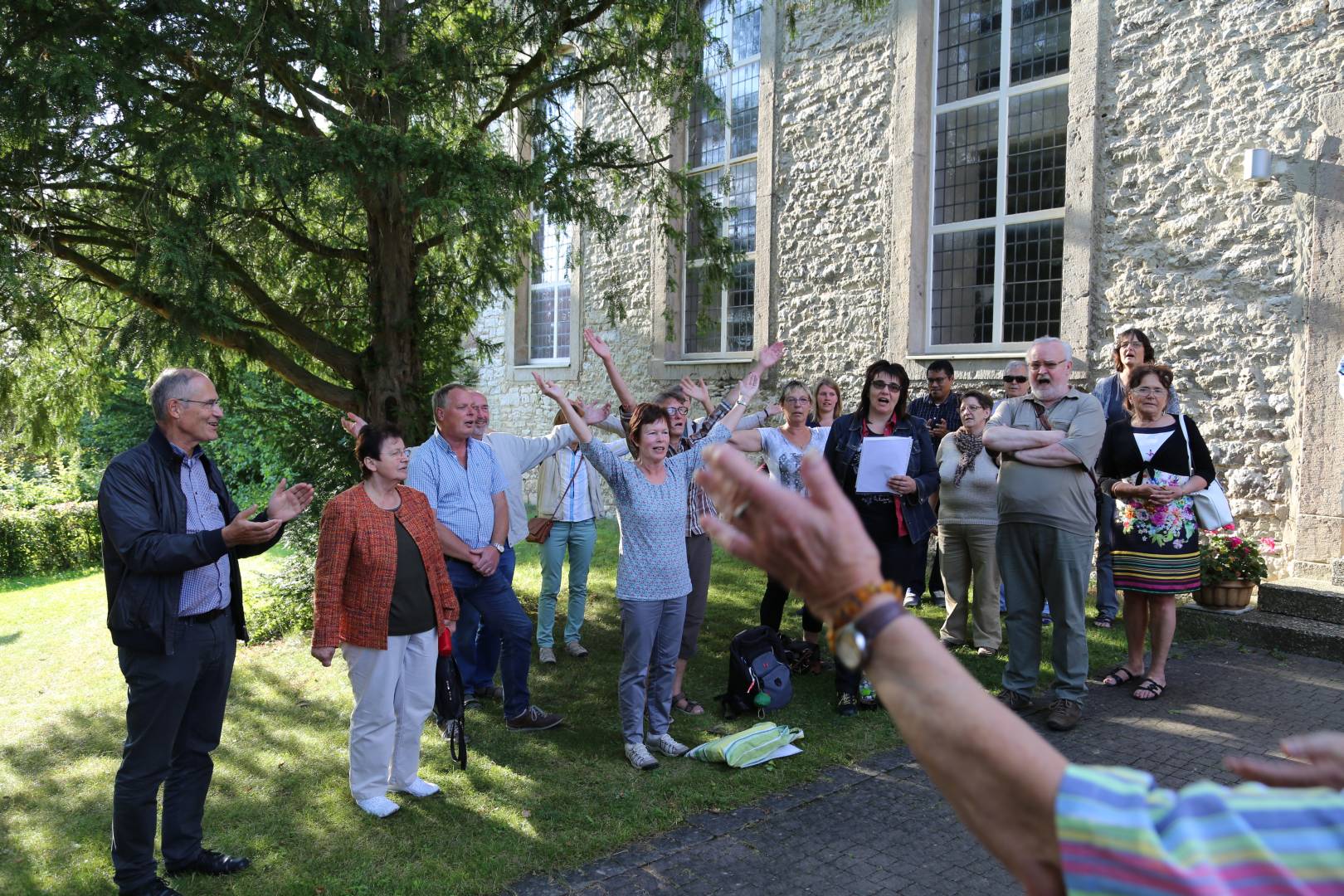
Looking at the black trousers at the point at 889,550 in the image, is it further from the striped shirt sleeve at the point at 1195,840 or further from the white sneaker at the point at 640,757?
the striped shirt sleeve at the point at 1195,840

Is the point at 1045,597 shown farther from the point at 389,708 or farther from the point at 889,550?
the point at 389,708

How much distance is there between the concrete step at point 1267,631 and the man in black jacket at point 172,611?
271 inches

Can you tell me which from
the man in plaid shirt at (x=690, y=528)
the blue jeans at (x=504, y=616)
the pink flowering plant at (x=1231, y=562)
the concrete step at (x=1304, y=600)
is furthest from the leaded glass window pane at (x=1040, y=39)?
the blue jeans at (x=504, y=616)

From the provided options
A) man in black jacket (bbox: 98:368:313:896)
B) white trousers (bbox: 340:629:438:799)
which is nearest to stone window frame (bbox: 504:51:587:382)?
white trousers (bbox: 340:629:438:799)

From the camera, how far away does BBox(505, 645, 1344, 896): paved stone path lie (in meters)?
3.71

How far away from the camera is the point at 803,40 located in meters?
A: 11.6

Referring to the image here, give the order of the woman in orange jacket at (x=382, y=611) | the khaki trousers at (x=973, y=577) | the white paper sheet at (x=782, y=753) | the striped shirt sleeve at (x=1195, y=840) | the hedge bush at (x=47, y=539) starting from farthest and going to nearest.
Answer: the hedge bush at (x=47, y=539), the khaki trousers at (x=973, y=577), the white paper sheet at (x=782, y=753), the woman in orange jacket at (x=382, y=611), the striped shirt sleeve at (x=1195, y=840)

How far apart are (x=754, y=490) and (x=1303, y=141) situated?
28.6 ft

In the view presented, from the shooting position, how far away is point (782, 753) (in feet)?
16.4

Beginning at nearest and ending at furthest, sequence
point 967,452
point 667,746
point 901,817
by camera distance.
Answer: point 901,817
point 667,746
point 967,452

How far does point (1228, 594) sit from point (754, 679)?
14.2ft

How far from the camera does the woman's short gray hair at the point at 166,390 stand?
374 centimetres

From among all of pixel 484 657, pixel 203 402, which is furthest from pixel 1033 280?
pixel 203 402

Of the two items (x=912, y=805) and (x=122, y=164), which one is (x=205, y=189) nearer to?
(x=122, y=164)
